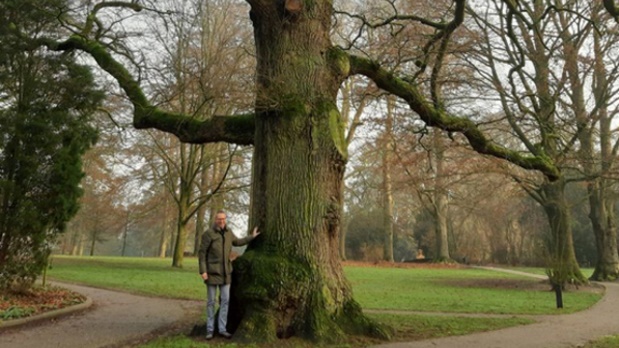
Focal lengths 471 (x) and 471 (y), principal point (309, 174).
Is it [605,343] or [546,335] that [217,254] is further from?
[605,343]

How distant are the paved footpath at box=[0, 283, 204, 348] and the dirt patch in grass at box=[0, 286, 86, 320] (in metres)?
0.44

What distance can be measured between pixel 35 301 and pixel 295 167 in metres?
6.93

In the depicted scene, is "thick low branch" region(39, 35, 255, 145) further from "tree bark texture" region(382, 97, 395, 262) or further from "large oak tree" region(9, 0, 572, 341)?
"tree bark texture" region(382, 97, 395, 262)

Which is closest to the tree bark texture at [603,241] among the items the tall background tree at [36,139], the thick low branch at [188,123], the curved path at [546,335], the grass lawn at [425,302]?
the grass lawn at [425,302]

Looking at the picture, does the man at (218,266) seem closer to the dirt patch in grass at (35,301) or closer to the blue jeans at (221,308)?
the blue jeans at (221,308)

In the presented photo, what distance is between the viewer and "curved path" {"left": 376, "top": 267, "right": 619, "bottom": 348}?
706 cm

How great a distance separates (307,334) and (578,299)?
10971mm

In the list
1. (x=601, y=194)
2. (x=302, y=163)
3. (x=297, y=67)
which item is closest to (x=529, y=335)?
(x=302, y=163)

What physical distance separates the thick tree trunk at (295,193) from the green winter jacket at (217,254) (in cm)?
20

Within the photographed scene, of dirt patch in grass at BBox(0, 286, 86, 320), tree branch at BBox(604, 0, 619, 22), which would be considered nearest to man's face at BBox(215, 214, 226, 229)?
dirt patch in grass at BBox(0, 286, 86, 320)

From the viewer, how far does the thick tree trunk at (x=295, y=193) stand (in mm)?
6875

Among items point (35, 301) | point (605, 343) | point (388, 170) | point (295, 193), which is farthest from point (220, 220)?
point (388, 170)

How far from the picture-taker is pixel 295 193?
7.39 meters

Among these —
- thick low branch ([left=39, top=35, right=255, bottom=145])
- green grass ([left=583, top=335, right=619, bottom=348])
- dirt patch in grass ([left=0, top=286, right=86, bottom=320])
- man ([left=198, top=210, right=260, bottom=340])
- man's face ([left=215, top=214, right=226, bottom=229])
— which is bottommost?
green grass ([left=583, top=335, right=619, bottom=348])
